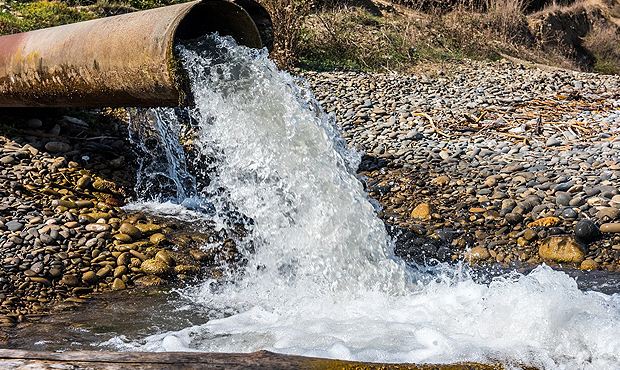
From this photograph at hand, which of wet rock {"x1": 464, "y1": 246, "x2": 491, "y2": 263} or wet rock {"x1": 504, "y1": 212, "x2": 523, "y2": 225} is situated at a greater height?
wet rock {"x1": 504, "y1": 212, "x2": 523, "y2": 225}

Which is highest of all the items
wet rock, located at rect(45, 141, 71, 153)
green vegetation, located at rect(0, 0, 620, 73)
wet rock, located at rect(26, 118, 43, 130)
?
wet rock, located at rect(26, 118, 43, 130)

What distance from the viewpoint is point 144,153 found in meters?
7.86

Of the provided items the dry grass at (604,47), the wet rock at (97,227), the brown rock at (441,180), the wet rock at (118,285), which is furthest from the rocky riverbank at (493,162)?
the dry grass at (604,47)

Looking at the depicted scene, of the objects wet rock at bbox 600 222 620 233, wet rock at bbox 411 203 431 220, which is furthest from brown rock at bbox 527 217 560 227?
wet rock at bbox 411 203 431 220

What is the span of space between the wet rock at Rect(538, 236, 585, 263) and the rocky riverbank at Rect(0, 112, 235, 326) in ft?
9.32

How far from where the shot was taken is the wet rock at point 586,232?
6.26 metres

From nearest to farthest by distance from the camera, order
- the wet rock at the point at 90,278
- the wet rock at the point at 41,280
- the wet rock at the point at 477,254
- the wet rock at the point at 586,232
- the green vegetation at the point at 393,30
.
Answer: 1. the wet rock at the point at 41,280
2. the wet rock at the point at 90,278
3. the wet rock at the point at 586,232
4. the wet rock at the point at 477,254
5. the green vegetation at the point at 393,30

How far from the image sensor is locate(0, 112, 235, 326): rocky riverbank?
5.48 metres

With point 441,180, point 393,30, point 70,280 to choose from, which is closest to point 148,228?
point 70,280

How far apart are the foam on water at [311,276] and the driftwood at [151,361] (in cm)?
81

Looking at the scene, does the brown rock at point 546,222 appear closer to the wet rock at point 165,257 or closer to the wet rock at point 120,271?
the wet rock at point 165,257

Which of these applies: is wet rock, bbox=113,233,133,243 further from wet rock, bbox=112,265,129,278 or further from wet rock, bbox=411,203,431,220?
wet rock, bbox=411,203,431,220

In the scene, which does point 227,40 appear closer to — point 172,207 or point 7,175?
point 172,207

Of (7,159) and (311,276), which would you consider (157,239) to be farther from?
(7,159)
